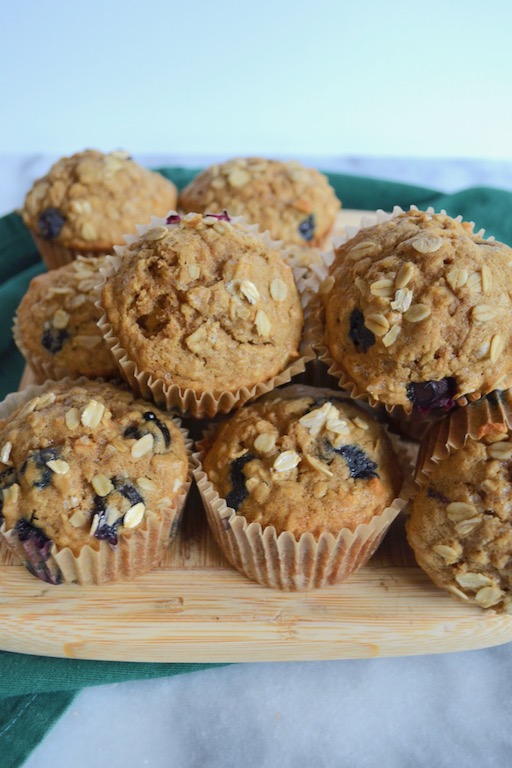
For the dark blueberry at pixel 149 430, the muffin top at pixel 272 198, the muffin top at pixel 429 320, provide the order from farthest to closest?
the muffin top at pixel 272 198, the dark blueberry at pixel 149 430, the muffin top at pixel 429 320

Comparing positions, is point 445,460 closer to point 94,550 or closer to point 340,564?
point 340,564

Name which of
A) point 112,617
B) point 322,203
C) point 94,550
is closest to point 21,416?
point 94,550

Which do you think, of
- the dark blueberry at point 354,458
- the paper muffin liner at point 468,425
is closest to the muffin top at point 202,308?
the dark blueberry at point 354,458

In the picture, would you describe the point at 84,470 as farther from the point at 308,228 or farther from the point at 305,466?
the point at 308,228

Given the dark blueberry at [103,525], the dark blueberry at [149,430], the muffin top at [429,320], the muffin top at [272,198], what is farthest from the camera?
the muffin top at [272,198]

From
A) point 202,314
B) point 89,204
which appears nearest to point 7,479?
point 202,314

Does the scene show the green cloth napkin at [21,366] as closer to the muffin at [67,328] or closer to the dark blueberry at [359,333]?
the muffin at [67,328]

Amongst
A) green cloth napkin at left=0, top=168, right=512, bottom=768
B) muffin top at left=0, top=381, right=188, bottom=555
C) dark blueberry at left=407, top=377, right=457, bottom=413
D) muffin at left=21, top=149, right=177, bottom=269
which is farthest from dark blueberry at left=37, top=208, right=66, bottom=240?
dark blueberry at left=407, top=377, right=457, bottom=413

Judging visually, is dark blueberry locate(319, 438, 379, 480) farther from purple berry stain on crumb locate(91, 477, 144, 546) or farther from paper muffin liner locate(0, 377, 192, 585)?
purple berry stain on crumb locate(91, 477, 144, 546)
